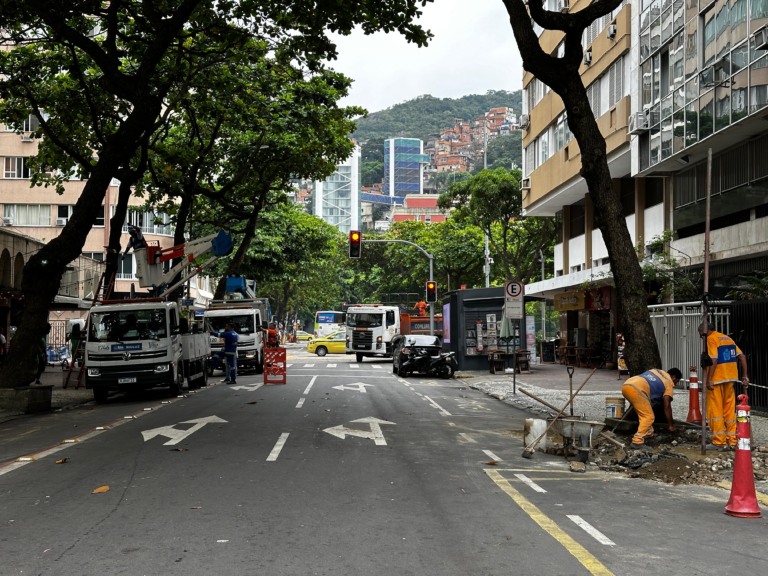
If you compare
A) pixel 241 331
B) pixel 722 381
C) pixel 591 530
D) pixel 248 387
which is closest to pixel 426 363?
pixel 241 331

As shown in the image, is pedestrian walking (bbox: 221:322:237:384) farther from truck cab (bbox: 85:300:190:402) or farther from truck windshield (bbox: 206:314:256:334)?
truck cab (bbox: 85:300:190:402)

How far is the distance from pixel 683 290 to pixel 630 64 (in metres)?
8.74

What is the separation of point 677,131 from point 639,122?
2.49 metres

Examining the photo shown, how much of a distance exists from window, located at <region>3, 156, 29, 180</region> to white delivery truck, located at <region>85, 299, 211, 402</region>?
114ft

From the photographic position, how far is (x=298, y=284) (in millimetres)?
73688

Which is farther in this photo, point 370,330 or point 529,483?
point 370,330

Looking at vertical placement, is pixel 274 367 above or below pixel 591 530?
above

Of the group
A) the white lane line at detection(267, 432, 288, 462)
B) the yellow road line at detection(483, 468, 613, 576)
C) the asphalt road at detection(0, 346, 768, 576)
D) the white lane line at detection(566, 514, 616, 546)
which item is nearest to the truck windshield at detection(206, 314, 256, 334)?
the asphalt road at detection(0, 346, 768, 576)

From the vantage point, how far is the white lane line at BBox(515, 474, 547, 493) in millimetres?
8984

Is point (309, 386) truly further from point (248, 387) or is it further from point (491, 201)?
point (491, 201)

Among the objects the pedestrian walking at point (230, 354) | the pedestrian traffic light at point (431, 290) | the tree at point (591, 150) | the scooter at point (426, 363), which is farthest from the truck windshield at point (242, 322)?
the tree at point (591, 150)

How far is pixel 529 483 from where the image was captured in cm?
934

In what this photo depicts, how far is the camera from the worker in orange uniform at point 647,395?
11.3 meters

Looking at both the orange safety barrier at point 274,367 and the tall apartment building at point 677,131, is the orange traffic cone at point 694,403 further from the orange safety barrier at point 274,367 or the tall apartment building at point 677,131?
the orange safety barrier at point 274,367
